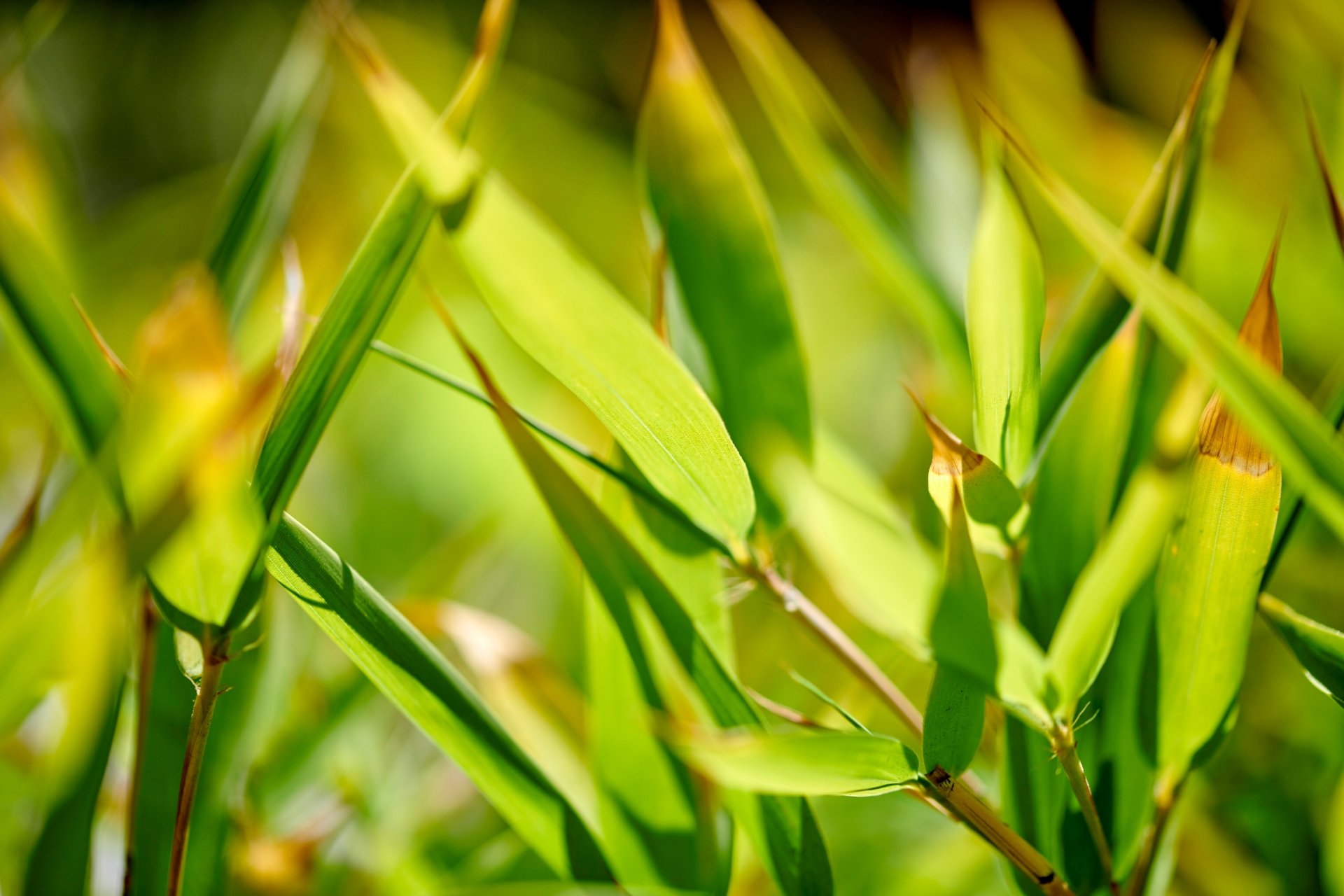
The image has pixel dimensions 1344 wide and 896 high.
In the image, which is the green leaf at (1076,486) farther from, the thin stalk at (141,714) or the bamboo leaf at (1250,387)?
the thin stalk at (141,714)

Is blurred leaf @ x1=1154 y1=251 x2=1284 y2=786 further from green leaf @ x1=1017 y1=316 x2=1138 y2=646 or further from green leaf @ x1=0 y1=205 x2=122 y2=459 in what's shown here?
green leaf @ x1=0 y1=205 x2=122 y2=459

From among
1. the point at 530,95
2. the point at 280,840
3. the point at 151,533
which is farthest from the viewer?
the point at 530,95

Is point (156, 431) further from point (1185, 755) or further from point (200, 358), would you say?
point (1185, 755)

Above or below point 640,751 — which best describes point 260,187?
above

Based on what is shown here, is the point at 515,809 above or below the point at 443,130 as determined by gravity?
below

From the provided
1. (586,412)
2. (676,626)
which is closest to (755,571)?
(676,626)

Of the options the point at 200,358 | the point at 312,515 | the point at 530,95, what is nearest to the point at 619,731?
the point at 200,358

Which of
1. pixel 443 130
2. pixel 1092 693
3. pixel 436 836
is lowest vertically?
pixel 436 836

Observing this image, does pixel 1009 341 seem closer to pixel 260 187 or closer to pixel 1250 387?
pixel 1250 387
